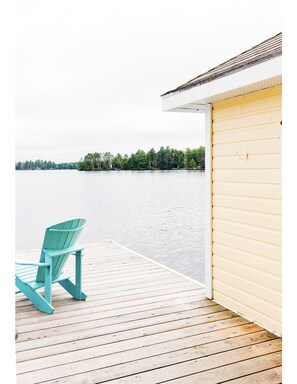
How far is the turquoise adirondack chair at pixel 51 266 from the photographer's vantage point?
12.3ft

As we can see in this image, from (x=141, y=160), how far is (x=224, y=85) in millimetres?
13617

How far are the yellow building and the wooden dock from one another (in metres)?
0.27

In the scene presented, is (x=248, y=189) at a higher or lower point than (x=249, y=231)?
higher

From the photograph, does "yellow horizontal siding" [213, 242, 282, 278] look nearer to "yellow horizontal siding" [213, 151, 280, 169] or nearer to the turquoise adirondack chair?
"yellow horizontal siding" [213, 151, 280, 169]

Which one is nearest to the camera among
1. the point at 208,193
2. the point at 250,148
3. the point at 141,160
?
the point at 250,148

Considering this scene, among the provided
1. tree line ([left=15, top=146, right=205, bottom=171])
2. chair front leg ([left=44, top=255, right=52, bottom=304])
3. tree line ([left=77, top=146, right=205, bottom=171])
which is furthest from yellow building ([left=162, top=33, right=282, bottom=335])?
tree line ([left=77, top=146, right=205, bottom=171])

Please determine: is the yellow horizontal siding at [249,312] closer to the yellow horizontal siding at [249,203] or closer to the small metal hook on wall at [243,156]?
the yellow horizontal siding at [249,203]

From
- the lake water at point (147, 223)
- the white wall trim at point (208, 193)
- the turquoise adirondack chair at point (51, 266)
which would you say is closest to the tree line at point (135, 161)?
the lake water at point (147, 223)

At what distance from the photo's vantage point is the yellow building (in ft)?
10.3

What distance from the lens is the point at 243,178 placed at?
3.56m

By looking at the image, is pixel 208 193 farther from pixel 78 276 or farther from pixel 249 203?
pixel 78 276

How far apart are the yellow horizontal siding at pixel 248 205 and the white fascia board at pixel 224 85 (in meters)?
0.33

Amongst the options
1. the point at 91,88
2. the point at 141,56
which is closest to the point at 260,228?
the point at 141,56

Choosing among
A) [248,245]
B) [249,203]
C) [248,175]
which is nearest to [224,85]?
[248,175]
